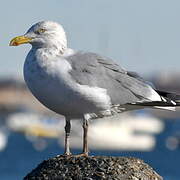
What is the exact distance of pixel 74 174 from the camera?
10.9m

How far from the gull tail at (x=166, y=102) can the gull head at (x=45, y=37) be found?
1.32 m

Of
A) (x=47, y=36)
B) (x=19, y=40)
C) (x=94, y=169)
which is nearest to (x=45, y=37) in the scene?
(x=47, y=36)

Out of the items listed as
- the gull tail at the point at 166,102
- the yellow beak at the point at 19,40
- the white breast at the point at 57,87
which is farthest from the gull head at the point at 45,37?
the gull tail at the point at 166,102

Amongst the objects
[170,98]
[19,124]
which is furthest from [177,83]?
[170,98]

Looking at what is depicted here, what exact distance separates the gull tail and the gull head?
132 centimetres

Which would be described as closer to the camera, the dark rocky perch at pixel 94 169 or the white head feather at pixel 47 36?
the dark rocky perch at pixel 94 169

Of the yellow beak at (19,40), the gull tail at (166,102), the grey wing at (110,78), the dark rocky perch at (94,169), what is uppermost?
the yellow beak at (19,40)

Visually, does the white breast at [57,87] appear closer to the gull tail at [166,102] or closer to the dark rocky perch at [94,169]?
the dark rocky perch at [94,169]

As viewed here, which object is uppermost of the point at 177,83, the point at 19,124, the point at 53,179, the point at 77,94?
the point at 77,94

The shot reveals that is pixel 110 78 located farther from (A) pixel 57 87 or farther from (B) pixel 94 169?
(B) pixel 94 169

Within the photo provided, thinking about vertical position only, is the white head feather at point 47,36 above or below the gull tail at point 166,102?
above

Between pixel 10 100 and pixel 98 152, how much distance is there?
8322 cm

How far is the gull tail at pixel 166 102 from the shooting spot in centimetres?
1251

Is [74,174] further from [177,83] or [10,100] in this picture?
[177,83]
